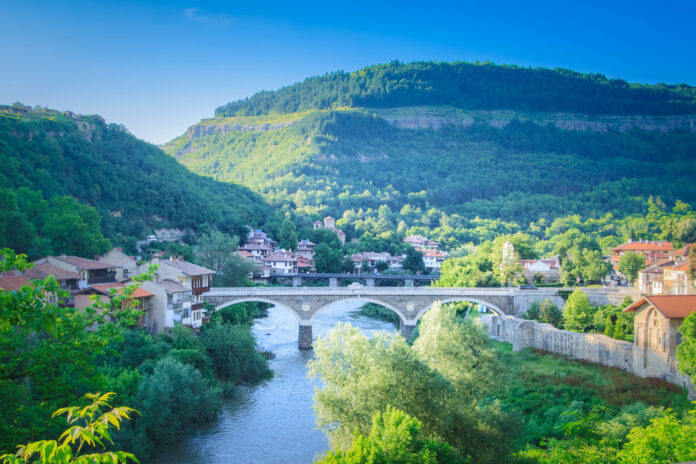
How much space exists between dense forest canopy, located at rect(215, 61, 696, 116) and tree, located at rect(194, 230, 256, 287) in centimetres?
13078

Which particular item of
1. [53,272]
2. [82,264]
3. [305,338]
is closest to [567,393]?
[305,338]

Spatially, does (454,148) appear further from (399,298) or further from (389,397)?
(389,397)

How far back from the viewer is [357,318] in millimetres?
53281

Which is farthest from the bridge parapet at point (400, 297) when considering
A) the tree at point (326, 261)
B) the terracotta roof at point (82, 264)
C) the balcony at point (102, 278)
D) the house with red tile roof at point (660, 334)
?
the tree at point (326, 261)

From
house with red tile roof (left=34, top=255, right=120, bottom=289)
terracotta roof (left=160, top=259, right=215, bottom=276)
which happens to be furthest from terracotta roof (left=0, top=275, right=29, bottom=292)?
terracotta roof (left=160, top=259, right=215, bottom=276)

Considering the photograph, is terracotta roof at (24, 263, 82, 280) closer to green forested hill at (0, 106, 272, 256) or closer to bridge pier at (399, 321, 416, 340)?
green forested hill at (0, 106, 272, 256)

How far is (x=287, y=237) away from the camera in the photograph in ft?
263

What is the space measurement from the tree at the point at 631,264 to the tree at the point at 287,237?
42026 mm

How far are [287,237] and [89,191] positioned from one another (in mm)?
27648

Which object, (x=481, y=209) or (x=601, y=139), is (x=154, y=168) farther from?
(x=601, y=139)

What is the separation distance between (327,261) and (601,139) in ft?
355

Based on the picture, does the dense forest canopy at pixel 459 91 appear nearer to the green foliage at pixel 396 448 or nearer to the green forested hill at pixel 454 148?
the green forested hill at pixel 454 148

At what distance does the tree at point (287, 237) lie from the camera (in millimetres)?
79062

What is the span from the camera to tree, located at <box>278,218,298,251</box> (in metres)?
79.1
